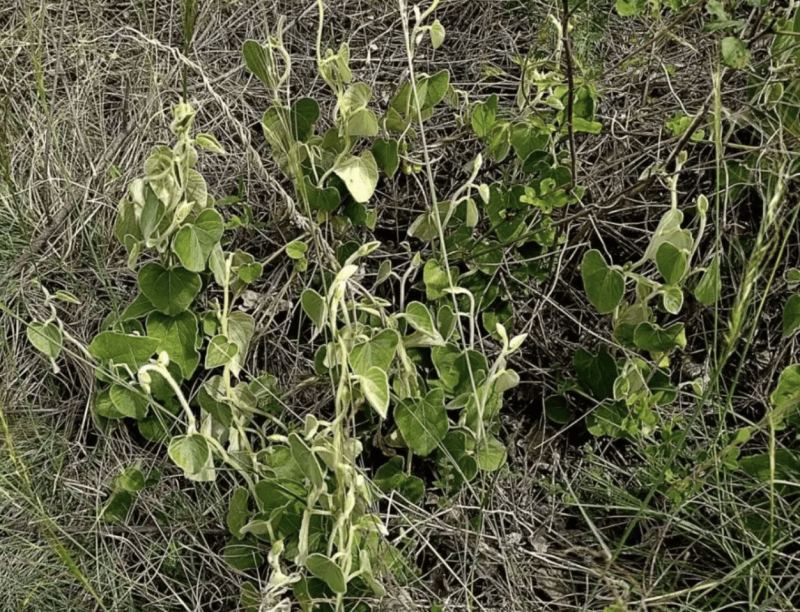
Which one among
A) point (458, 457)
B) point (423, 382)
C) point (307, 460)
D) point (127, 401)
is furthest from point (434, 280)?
point (127, 401)

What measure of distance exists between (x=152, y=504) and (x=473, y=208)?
2.28ft

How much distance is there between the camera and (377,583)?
1.08m

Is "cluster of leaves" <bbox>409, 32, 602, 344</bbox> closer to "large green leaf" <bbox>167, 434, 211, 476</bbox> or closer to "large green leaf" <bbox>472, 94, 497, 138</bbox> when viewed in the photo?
"large green leaf" <bbox>472, 94, 497, 138</bbox>

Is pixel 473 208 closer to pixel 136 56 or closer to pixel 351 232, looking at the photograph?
pixel 351 232

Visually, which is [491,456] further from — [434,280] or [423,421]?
[434,280]

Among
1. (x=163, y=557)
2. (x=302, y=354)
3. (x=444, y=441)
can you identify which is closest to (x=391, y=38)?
(x=302, y=354)

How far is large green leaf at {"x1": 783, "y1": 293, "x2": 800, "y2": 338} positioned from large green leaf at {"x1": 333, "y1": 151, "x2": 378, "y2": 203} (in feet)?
2.11

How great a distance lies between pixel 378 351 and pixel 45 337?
52 cm

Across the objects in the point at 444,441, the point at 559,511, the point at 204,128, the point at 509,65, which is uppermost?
the point at 509,65

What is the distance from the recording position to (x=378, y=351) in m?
1.13

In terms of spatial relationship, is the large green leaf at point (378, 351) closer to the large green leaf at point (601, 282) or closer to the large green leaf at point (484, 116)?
the large green leaf at point (601, 282)

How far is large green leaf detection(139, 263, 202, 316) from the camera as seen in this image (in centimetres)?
127

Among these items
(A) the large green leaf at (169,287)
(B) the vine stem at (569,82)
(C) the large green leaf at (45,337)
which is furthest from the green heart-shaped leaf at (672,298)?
(C) the large green leaf at (45,337)

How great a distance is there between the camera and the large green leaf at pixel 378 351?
1.12 metres
